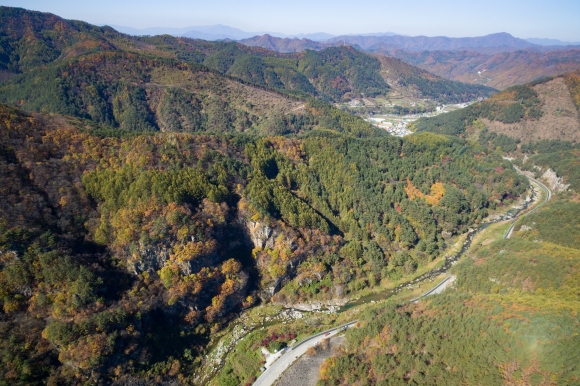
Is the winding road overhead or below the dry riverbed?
below

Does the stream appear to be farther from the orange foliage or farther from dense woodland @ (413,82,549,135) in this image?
dense woodland @ (413,82,549,135)

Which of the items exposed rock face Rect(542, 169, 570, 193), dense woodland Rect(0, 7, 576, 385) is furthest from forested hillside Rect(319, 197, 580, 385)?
exposed rock face Rect(542, 169, 570, 193)

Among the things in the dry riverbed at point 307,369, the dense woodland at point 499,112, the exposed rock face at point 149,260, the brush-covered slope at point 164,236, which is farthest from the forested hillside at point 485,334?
the dense woodland at point 499,112

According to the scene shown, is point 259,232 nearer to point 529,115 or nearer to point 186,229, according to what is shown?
point 186,229

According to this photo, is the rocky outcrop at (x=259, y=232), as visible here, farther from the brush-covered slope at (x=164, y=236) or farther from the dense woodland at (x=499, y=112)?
the dense woodland at (x=499, y=112)

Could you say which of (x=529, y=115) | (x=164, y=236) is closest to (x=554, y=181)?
(x=529, y=115)

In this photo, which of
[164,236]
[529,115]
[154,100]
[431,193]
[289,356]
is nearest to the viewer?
[289,356]
